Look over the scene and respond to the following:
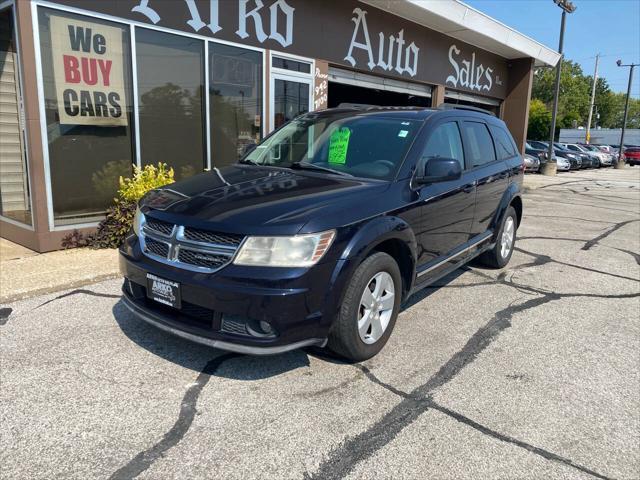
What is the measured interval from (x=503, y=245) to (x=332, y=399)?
3.91 meters

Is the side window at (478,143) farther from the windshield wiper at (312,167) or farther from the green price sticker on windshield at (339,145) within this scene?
the windshield wiper at (312,167)

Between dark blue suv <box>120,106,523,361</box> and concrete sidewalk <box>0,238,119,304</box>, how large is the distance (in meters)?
1.80

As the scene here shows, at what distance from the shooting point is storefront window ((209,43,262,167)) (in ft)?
26.8

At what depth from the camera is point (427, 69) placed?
13586 millimetres

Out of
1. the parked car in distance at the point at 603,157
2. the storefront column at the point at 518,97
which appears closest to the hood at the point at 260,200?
the storefront column at the point at 518,97

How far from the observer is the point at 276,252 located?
2.98 m

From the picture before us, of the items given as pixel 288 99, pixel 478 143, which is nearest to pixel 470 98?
pixel 288 99

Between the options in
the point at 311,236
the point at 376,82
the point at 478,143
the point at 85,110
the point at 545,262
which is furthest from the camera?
the point at 376,82

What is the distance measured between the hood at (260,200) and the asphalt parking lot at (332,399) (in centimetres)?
107

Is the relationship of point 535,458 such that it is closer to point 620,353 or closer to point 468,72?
point 620,353

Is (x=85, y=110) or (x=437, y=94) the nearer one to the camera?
(x=85, y=110)

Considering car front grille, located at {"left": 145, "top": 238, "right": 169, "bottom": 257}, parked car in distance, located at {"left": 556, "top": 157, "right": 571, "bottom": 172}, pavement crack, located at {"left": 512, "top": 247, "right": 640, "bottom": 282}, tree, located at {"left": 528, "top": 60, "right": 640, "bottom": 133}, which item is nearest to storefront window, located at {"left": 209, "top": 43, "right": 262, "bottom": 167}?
pavement crack, located at {"left": 512, "top": 247, "right": 640, "bottom": 282}

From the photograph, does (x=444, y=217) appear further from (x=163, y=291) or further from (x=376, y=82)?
(x=376, y=82)

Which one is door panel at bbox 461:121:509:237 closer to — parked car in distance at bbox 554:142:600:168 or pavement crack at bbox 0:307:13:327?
pavement crack at bbox 0:307:13:327
